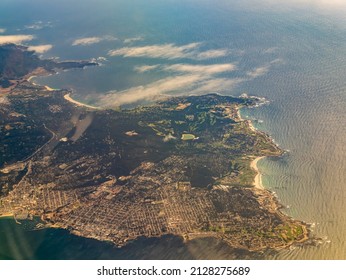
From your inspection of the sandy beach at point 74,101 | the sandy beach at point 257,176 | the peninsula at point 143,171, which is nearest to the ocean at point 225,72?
the sandy beach at point 257,176

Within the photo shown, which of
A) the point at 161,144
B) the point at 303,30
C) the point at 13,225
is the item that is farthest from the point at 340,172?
the point at 303,30

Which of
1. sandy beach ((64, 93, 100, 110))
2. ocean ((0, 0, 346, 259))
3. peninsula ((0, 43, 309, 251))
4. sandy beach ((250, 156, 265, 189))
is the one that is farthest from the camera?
sandy beach ((64, 93, 100, 110))

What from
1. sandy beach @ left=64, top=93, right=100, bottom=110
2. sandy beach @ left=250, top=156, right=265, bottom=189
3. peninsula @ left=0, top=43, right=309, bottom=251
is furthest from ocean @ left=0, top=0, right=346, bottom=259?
peninsula @ left=0, top=43, right=309, bottom=251

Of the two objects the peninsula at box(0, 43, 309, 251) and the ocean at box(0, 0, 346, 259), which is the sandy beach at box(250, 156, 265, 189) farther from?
the ocean at box(0, 0, 346, 259)

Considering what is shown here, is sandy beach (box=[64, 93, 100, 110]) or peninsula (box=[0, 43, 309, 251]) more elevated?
sandy beach (box=[64, 93, 100, 110])

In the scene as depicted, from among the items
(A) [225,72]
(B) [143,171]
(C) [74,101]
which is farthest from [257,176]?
(C) [74,101]
